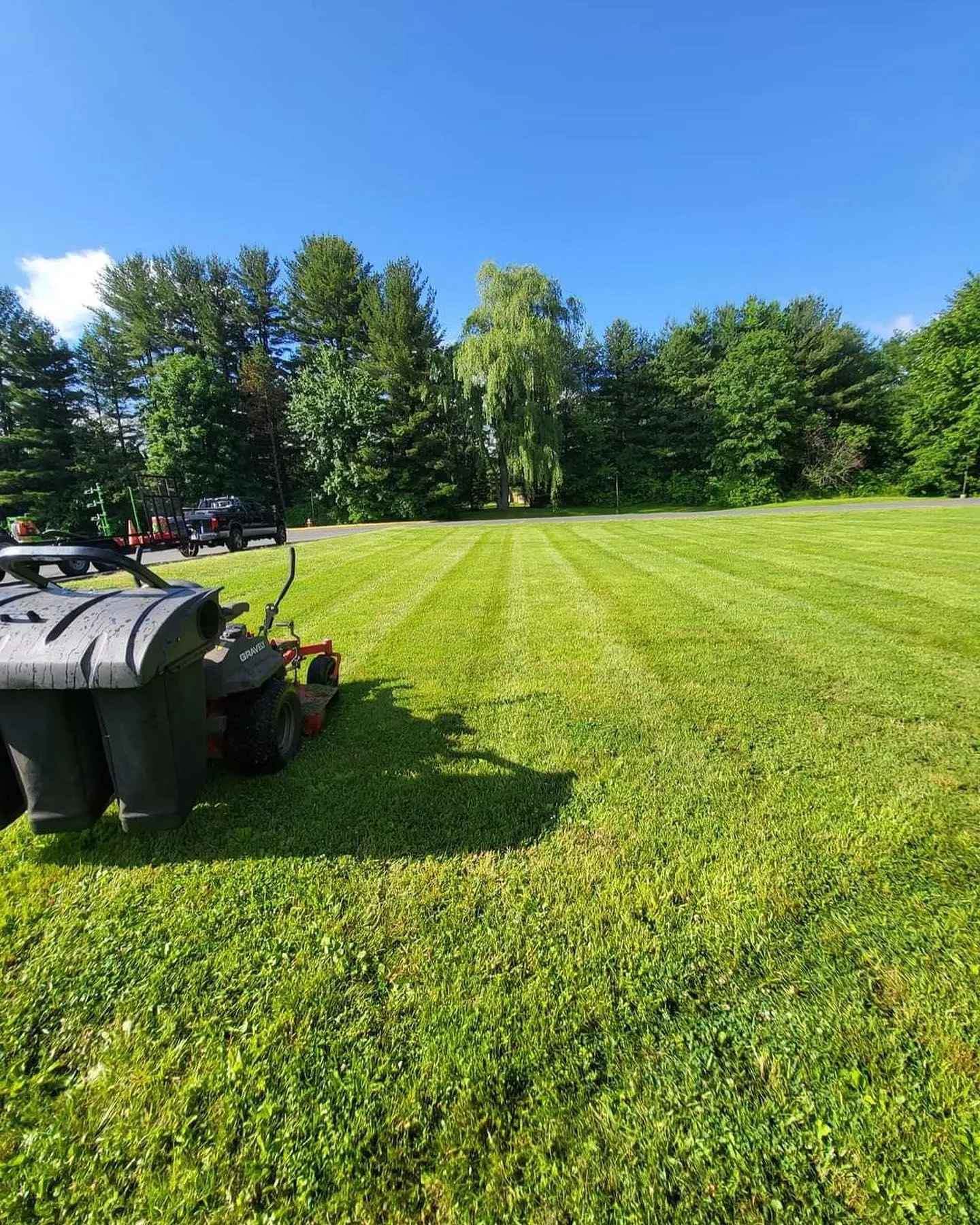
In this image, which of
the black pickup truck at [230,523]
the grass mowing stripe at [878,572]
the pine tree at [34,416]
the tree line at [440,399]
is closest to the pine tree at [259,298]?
the tree line at [440,399]

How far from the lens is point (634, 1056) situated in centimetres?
154

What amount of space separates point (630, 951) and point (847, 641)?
4886mm

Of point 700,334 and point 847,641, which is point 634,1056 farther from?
point 700,334

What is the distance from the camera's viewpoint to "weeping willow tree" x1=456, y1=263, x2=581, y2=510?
2958 centimetres

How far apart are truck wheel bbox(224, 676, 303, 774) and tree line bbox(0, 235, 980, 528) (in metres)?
30.1

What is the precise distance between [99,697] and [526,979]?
1.94 meters

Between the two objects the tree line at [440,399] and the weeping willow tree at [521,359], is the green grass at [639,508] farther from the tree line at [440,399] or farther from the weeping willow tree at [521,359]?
the weeping willow tree at [521,359]

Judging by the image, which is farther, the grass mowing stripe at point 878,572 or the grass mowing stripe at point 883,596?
the grass mowing stripe at point 878,572

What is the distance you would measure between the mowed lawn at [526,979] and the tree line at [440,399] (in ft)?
98.5

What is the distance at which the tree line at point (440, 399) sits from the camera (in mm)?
31094

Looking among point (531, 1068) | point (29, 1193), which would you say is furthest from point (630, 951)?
point (29, 1193)

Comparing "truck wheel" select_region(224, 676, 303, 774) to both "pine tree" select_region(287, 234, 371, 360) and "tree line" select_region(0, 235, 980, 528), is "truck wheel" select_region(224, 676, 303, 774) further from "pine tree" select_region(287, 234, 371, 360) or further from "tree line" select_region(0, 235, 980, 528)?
"pine tree" select_region(287, 234, 371, 360)

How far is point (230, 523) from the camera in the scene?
17609 millimetres

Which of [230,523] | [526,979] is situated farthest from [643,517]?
[526,979]
